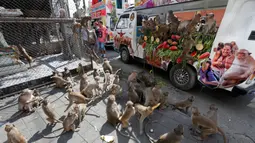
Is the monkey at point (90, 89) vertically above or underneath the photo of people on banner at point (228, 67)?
underneath

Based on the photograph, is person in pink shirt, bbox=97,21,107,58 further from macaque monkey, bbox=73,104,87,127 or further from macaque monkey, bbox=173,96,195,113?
macaque monkey, bbox=173,96,195,113

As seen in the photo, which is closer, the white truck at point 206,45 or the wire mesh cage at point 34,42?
the white truck at point 206,45

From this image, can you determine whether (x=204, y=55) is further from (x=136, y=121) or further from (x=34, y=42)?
(x=34, y=42)

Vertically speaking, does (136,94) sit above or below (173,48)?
below

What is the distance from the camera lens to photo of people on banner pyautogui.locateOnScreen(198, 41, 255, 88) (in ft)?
8.46

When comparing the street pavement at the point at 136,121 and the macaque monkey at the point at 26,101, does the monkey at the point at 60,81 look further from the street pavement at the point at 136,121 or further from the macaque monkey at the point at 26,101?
the macaque monkey at the point at 26,101

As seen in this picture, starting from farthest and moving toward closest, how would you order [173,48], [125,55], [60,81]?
[125,55] → [60,81] → [173,48]

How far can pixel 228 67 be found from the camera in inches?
110

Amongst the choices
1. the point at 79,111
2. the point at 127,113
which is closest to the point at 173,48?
the point at 127,113

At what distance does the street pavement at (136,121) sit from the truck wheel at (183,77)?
10.7 inches

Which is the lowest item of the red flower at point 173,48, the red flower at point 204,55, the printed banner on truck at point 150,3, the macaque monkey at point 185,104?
the macaque monkey at point 185,104

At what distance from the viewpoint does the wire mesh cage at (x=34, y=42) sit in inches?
177

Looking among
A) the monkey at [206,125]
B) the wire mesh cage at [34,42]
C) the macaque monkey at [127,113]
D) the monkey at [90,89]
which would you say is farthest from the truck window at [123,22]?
the monkey at [206,125]

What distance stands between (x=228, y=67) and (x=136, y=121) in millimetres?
2269
